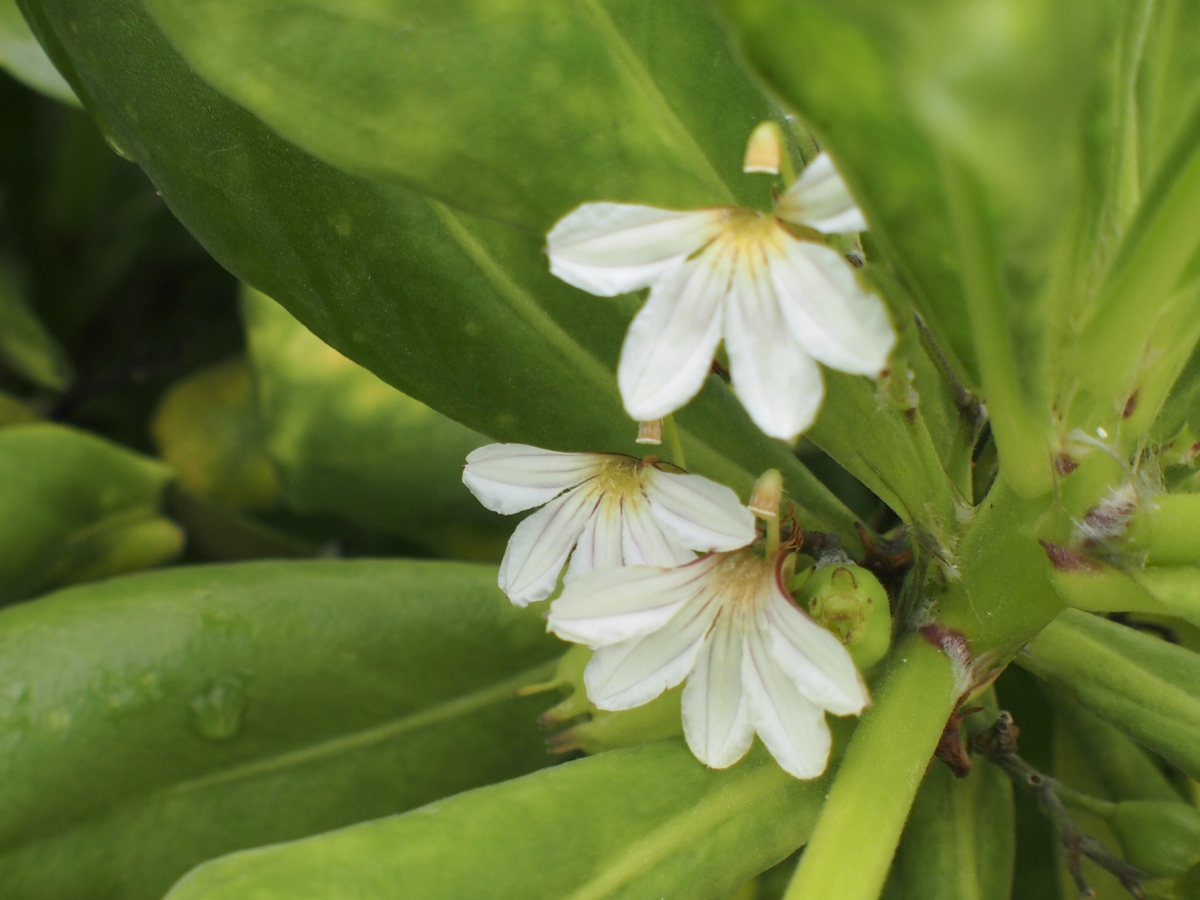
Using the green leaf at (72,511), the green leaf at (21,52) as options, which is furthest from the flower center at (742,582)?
the green leaf at (21,52)

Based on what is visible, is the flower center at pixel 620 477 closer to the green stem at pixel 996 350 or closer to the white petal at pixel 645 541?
the white petal at pixel 645 541

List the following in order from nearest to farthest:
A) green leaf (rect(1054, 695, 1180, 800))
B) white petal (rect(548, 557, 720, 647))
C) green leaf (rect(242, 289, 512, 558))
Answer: white petal (rect(548, 557, 720, 647))
green leaf (rect(1054, 695, 1180, 800))
green leaf (rect(242, 289, 512, 558))

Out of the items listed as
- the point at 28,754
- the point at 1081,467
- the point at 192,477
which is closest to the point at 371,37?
the point at 1081,467

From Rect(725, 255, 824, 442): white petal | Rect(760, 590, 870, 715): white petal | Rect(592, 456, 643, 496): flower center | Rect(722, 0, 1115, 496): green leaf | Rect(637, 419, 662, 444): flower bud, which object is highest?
Rect(722, 0, 1115, 496): green leaf

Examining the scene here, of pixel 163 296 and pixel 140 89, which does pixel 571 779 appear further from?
pixel 163 296

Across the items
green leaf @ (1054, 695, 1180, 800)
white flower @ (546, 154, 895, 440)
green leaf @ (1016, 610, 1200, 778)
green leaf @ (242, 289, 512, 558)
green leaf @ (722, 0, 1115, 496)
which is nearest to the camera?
green leaf @ (722, 0, 1115, 496)

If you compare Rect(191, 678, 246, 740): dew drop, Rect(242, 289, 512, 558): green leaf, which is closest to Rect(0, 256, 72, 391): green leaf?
Rect(242, 289, 512, 558): green leaf

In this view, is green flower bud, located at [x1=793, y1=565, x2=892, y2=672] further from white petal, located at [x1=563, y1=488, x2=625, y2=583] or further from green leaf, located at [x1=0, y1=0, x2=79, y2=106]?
green leaf, located at [x1=0, y1=0, x2=79, y2=106]
